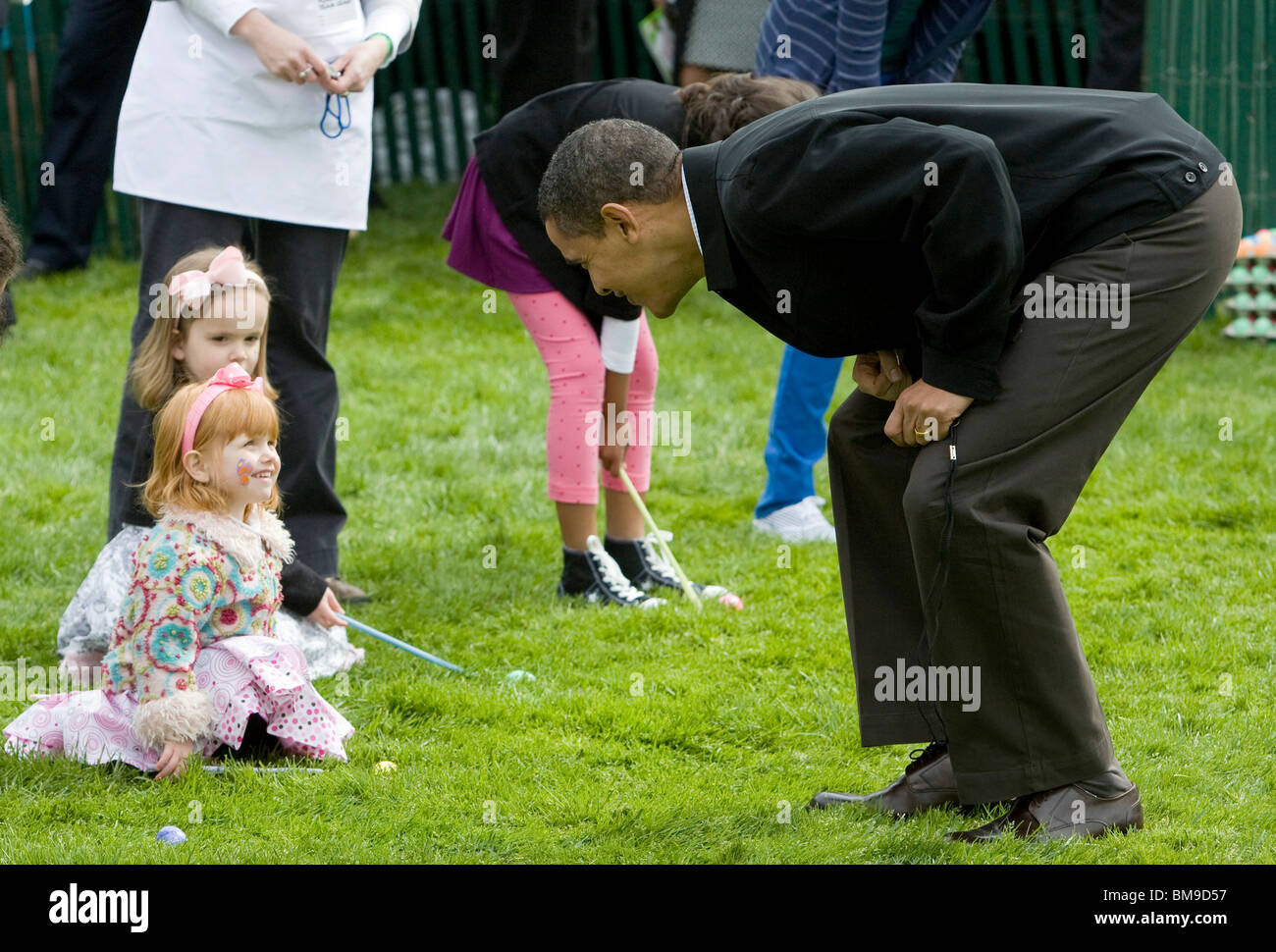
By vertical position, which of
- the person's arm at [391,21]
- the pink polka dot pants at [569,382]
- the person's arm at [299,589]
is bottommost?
the person's arm at [299,589]

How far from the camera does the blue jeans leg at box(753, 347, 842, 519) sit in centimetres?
538

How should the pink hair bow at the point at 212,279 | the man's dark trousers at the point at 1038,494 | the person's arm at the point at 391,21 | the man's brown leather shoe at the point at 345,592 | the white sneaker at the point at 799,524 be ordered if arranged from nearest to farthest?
the man's dark trousers at the point at 1038,494
the pink hair bow at the point at 212,279
the person's arm at the point at 391,21
the man's brown leather shoe at the point at 345,592
the white sneaker at the point at 799,524

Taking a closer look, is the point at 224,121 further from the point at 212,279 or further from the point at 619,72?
the point at 619,72

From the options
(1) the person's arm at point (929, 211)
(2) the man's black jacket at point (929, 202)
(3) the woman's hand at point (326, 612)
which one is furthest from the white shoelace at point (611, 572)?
(1) the person's arm at point (929, 211)

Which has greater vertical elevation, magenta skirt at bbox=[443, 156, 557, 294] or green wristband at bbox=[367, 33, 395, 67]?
green wristband at bbox=[367, 33, 395, 67]

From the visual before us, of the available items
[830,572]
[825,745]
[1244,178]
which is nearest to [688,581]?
[830,572]

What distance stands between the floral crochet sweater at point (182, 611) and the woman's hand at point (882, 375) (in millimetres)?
1385

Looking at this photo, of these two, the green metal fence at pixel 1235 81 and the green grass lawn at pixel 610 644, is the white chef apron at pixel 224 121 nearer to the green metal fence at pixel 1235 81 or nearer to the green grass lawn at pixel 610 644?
the green grass lawn at pixel 610 644

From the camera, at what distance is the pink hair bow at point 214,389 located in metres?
3.49

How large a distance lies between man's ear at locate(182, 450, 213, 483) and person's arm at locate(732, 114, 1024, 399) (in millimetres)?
1371

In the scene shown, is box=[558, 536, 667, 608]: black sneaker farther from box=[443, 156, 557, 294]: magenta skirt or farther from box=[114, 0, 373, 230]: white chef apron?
box=[114, 0, 373, 230]: white chef apron

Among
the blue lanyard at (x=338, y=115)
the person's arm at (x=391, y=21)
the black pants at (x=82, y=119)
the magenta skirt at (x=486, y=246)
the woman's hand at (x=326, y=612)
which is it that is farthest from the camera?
the black pants at (x=82, y=119)

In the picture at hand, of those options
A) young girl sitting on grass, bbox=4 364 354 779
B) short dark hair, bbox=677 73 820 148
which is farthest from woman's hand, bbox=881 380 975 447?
young girl sitting on grass, bbox=4 364 354 779

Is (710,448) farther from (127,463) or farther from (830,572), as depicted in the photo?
(127,463)
